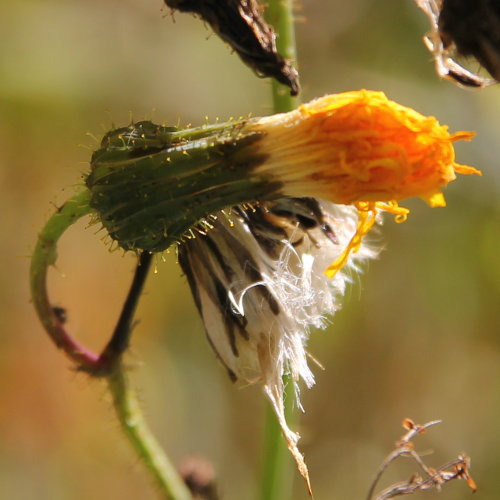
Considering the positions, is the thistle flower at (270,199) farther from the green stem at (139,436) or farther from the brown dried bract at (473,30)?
the green stem at (139,436)

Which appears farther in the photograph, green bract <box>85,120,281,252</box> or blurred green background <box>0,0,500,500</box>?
blurred green background <box>0,0,500,500</box>

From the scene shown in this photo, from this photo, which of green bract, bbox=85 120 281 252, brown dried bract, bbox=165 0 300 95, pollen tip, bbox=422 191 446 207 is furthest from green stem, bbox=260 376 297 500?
brown dried bract, bbox=165 0 300 95

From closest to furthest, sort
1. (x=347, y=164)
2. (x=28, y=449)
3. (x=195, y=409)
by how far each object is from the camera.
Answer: (x=347, y=164) → (x=28, y=449) → (x=195, y=409)

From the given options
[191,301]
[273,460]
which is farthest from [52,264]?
[191,301]

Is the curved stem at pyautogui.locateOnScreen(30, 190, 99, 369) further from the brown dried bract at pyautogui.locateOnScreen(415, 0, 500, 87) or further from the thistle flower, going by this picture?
the brown dried bract at pyautogui.locateOnScreen(415, 0, 500, 87)

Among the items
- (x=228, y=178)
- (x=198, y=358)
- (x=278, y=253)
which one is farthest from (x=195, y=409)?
(x=228, y=178)

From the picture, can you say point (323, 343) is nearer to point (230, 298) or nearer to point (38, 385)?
point (38, 385)

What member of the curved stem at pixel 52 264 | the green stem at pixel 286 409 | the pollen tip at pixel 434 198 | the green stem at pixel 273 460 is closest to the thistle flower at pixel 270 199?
the pollen tip at pixel 434 198
